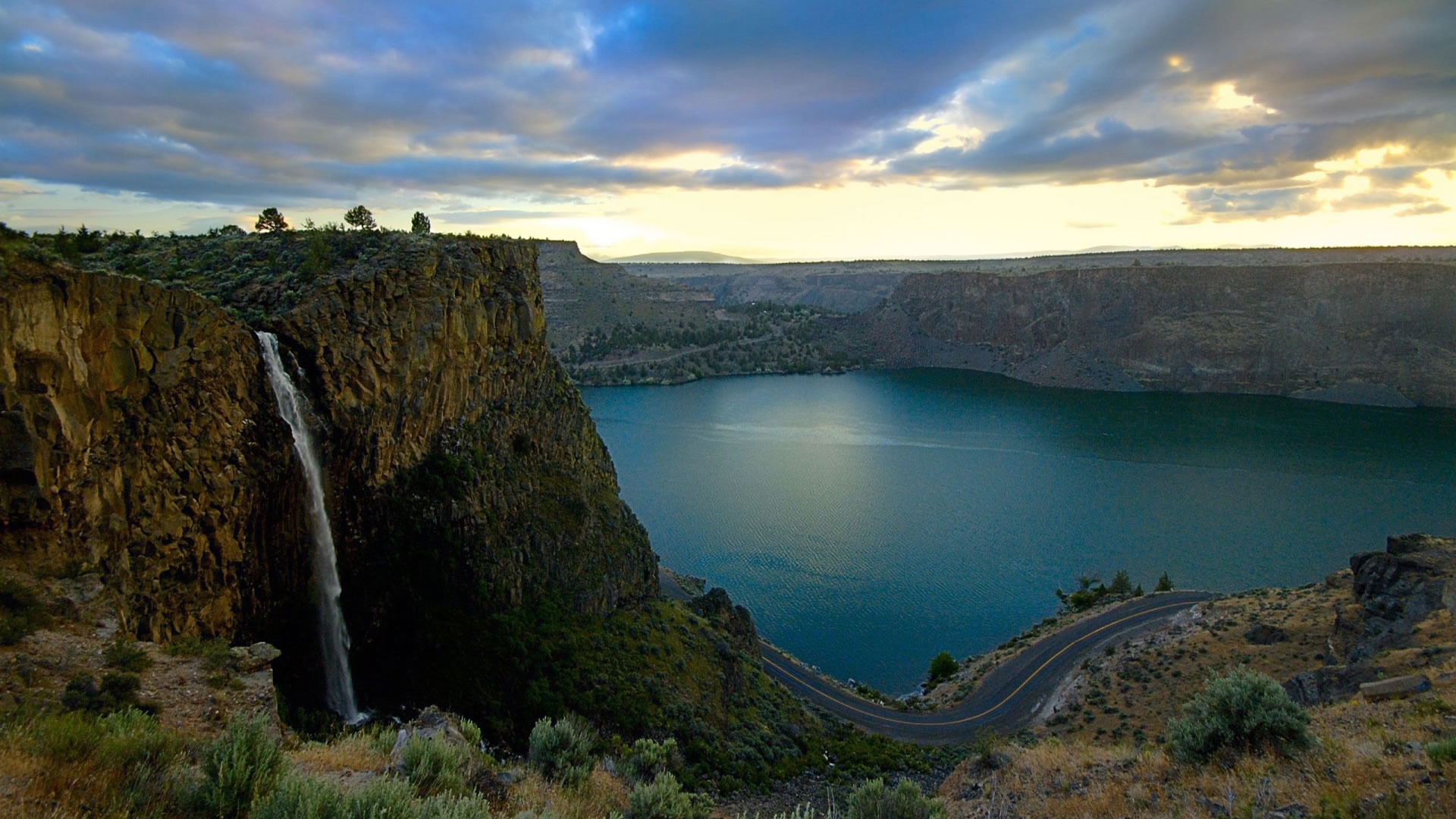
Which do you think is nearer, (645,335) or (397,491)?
(397,491)

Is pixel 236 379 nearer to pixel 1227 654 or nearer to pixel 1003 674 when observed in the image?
pixel 1003 674

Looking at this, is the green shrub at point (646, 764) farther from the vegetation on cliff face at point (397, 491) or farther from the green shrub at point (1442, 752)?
the green shrub at point (1442, 752)

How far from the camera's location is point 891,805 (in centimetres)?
1051

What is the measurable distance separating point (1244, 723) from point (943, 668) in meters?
22.9

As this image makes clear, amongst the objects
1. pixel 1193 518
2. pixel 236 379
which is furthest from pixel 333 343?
pixel 1193 518

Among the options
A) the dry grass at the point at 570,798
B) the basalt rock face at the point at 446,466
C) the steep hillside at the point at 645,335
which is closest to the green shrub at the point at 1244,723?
the dry grass at the point at 570,798

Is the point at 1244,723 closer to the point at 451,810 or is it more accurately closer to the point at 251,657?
the point at 451,810

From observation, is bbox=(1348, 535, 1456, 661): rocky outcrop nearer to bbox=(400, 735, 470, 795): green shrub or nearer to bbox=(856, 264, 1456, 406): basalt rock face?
bbox=(400, 735, 470, 795): green shrub

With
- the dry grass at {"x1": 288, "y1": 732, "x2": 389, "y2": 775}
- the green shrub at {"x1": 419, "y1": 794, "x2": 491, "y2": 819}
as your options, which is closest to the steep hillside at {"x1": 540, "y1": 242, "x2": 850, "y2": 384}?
the dry grass at {"x1": 288, "y1": 732, "x2": 389, "y2": 775}

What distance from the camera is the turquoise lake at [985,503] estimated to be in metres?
40.3

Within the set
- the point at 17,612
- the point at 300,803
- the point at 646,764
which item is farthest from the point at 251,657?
the point at 300,803

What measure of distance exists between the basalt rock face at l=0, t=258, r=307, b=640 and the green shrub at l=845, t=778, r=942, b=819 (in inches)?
478

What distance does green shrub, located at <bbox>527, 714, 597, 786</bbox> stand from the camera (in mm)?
11469

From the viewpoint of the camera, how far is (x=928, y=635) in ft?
123
